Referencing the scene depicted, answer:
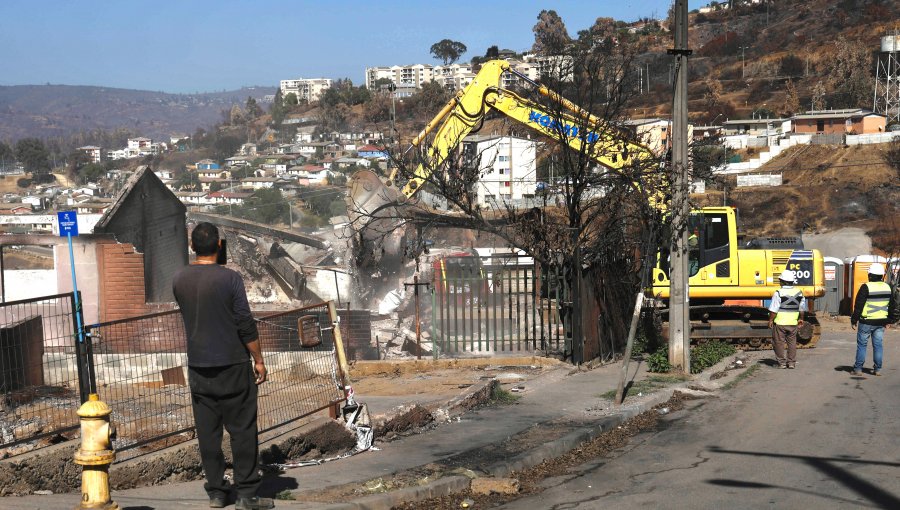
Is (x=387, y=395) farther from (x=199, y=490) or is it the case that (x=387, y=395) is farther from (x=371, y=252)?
(x=371, y=252)

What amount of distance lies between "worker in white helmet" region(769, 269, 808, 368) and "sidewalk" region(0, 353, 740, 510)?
369 cm

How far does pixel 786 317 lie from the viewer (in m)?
16.5

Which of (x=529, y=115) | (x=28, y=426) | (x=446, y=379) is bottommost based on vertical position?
(x=446, y=379)

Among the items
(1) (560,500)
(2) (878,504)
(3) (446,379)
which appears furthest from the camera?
(3) (446,379)

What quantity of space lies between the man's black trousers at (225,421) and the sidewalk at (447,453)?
1.17 ft

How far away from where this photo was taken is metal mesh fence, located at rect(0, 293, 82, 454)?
841 centimetres

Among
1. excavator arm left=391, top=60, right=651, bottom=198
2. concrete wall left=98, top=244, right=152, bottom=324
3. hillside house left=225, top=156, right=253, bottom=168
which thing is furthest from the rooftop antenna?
concrete wall left=98, top=244, right=152, bottom=324

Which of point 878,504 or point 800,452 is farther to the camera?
point 800,452

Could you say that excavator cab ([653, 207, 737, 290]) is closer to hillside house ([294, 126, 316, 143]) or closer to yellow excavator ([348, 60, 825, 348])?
yellow excavator ([348, 60, 825, 348])

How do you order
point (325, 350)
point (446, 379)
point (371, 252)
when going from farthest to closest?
point (371, 252) < point (446, 379) < point (325, 350)

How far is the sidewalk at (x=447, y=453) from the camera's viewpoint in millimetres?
7137

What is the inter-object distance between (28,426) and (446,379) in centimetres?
740

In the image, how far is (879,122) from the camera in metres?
84.0

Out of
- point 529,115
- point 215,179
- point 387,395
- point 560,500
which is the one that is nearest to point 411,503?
point 560,500
